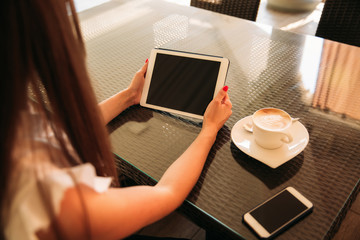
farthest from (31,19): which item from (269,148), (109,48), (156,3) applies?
(156,3)

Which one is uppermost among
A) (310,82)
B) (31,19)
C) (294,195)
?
(31,19)

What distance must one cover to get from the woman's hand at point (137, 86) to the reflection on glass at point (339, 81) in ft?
1.73

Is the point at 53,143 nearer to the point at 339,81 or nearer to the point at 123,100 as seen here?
the point at 123,100

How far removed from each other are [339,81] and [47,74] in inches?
34.5

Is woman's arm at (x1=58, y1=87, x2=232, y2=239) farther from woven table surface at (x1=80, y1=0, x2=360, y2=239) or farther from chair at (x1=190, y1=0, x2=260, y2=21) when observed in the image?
chair at (x1=190, y1=0, x2=260, y2=21)

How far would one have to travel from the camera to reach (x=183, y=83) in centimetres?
94

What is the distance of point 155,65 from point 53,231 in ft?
2.01

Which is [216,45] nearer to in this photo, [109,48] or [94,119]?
[109,48]

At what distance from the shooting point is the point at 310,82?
1.00m

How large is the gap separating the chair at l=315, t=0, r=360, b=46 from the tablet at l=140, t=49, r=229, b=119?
85 centimetres

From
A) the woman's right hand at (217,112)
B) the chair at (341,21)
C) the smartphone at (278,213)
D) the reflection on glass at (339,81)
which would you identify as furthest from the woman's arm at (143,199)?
Result: the chair at (341,21)

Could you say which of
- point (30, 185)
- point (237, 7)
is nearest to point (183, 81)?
point (30, 185)

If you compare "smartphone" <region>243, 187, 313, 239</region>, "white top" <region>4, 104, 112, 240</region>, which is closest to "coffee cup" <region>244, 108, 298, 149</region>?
"smartphone" <region>243, 187, 313, 239</region>

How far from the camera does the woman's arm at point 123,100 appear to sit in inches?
35.8
